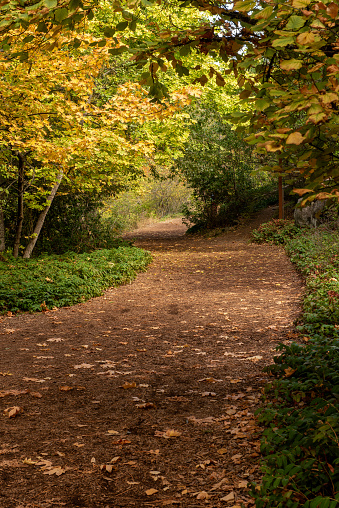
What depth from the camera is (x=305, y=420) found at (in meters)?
2.92

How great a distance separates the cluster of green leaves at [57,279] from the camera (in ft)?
27.7

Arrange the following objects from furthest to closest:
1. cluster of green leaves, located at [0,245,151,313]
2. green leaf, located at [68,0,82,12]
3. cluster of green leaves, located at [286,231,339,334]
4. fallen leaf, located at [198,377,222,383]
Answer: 1. cluster of green leaves, located at [0,245,151,313]
2. cluster of green leaves, located at [286,231,339,334]
3. fallen leaf, located at [198,377,222,383]
4. green leaf, located at [68,0,82,12]

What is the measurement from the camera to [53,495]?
2.91m

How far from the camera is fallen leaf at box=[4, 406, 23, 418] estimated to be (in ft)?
13.4

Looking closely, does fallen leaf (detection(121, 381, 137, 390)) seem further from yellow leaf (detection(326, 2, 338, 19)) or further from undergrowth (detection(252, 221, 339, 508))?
yellow leaf (detection(326, 2, 338, 19))

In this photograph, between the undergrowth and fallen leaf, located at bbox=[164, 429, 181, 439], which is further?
fallen leaf, located at bbox=[164, 429, 181, 439]

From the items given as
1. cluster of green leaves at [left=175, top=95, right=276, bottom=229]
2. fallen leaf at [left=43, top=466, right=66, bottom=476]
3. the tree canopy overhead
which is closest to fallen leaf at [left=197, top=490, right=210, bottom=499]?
fallen leaf at [left=43, top=466, right=66, bottom=476]

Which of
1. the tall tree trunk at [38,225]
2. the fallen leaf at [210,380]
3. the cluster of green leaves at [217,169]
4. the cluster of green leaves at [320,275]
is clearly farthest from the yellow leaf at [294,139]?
the cluster of green leaves at [217,169]

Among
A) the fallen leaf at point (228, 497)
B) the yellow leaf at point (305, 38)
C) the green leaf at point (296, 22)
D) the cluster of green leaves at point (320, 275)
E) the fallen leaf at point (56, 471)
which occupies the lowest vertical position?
the fallen leaf at point (228, 497)

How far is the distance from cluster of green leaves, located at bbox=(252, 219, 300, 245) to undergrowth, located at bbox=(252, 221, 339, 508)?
30.3 feet

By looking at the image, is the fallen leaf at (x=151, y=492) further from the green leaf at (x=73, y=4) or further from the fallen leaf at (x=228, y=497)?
A: the green leaf at (x=73, y=4)

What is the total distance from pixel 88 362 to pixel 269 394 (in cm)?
240

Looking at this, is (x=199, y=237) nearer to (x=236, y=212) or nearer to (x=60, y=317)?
(x=236, y=212)

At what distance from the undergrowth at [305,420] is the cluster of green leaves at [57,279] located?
15.1 feet
